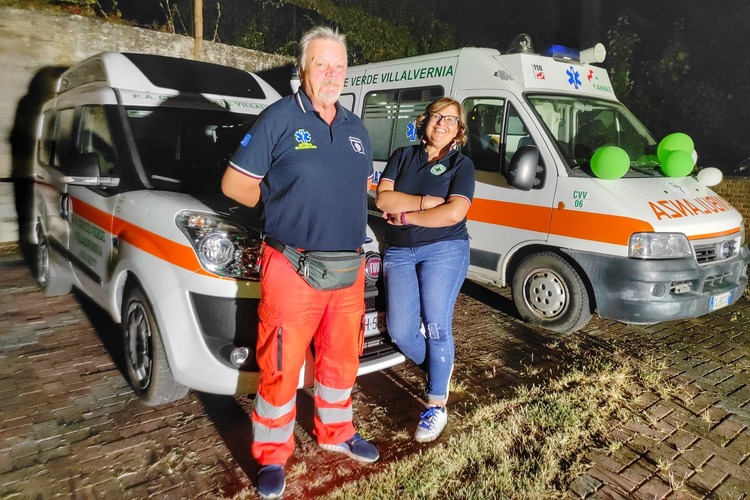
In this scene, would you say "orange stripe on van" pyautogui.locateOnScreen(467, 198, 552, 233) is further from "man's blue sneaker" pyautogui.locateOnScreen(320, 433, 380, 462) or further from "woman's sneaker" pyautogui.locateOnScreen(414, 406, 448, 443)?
"man's blue sneaker" pyautogui.locateOnScreen(320, 433, 380, 462)

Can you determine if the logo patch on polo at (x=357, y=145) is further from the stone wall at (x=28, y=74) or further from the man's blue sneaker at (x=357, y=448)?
the stone wall at (x=28, y=74)

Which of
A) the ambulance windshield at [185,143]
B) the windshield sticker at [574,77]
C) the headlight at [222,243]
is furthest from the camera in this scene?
the windshield sticker at [574,77]

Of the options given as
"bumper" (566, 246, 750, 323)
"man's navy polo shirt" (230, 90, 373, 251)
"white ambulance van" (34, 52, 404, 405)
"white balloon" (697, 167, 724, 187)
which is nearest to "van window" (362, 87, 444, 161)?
"white ambulance van" (34, 52, 404, 405)

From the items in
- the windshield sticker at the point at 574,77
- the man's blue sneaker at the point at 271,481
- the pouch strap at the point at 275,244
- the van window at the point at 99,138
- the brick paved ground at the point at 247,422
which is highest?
the windshield sticker at the point at 574,77

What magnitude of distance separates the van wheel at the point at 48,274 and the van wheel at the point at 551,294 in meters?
4.21

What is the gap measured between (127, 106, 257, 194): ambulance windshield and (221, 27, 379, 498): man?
3.99 ft

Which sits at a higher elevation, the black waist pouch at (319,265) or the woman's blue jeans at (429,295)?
the black waist pouch at (319,265)

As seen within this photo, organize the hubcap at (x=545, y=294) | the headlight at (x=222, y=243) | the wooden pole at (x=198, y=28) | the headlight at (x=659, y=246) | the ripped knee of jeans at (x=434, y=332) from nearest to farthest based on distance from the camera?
the headlight at (x=222, y=243)
the ripped knee of jeans at (x=434, y=332)
the headlight at (x=659, y=246)
the hubcap at (x=545, y=294)
the wooden pole at (x=198, y=28)

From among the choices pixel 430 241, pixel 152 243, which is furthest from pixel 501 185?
pixel 152 243

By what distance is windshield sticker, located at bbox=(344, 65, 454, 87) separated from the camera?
5.47 metres

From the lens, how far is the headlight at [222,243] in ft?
8.92

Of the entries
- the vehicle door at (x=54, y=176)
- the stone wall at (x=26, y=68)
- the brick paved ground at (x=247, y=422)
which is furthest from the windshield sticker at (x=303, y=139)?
the stone wall at (x=26, y=68)

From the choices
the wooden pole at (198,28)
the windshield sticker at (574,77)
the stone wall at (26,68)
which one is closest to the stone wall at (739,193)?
the windshield sticker at (574,77)

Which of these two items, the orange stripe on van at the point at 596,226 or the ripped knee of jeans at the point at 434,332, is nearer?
the ripped knee of jeans at the point at 434,332
